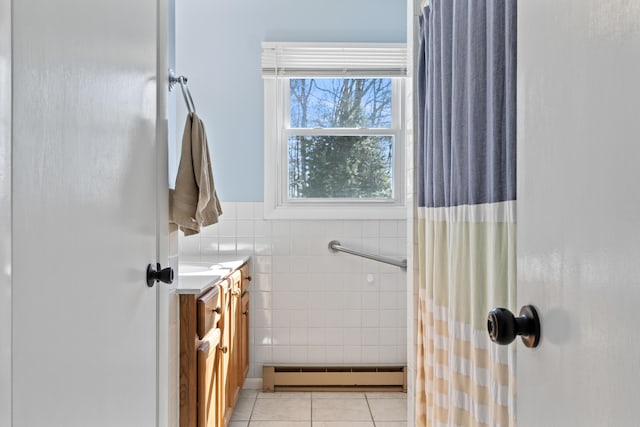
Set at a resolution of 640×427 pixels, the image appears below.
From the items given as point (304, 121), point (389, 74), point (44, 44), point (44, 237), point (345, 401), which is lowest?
point (345, 401)

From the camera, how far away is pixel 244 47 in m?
3.42

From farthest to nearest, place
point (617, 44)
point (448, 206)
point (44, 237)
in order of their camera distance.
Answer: point (448, 206) < point (44, 237) < point (617, 44)

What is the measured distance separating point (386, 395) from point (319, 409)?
0.47 meters

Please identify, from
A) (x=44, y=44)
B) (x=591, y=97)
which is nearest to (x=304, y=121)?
(x=44, y=44)

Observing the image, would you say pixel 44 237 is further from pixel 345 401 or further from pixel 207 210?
pixel 345 401

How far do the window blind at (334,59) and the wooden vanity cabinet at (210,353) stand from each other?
52.6 inches

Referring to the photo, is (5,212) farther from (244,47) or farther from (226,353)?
(244,47)

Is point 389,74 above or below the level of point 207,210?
above

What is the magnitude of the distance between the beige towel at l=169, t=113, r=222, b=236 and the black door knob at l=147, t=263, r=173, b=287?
0.82 ft

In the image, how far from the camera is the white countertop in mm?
1802

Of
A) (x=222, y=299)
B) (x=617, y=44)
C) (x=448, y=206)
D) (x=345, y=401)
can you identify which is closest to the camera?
(x=617, y=44)

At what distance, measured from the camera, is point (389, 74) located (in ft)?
11.1

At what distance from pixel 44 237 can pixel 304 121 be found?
2765 millimetres

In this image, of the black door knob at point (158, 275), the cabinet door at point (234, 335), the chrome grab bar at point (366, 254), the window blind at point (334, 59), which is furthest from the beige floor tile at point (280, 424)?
the window blind at point (334, 59)
